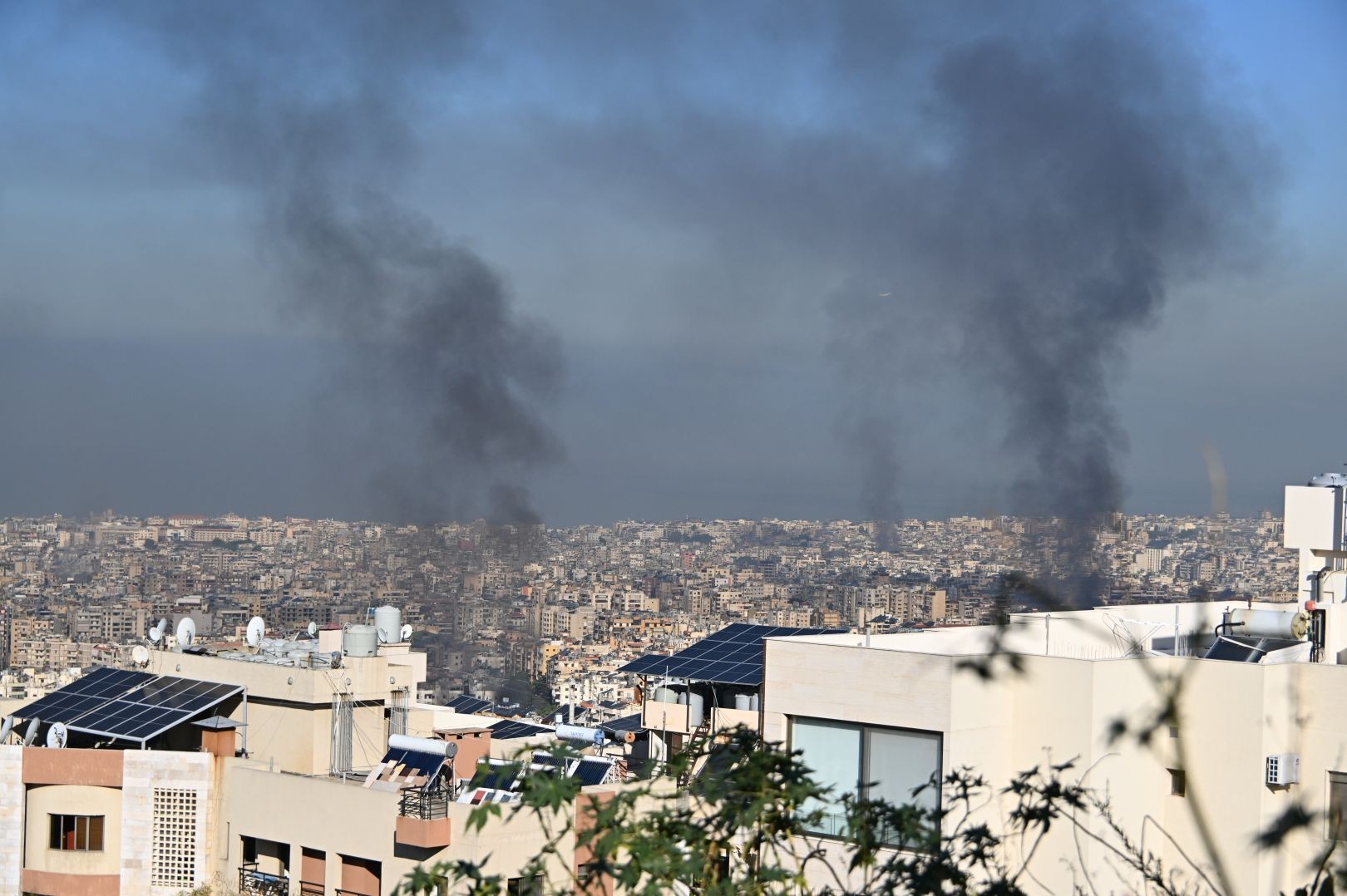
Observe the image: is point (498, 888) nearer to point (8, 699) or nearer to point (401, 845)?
point (401, 845)

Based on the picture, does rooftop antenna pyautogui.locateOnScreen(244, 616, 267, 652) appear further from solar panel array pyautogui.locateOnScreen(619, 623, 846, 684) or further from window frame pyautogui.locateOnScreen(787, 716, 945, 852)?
window frame pyautogui.locateOnScreen(787, 716, 945, 852)

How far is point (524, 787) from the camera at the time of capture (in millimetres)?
4844

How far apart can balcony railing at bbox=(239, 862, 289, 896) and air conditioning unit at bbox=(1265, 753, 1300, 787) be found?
34.2 feet

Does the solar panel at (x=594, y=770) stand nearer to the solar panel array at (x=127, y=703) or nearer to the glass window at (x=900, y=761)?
the solar panel array at (x=127, y=703)

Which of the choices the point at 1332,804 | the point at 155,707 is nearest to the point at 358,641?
the point at 155,707

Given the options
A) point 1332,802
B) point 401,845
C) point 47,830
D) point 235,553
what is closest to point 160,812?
point 47,830

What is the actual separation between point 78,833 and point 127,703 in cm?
187

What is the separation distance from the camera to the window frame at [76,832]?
17.3 metres

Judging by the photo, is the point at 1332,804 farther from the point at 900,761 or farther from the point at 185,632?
the point at 185,632

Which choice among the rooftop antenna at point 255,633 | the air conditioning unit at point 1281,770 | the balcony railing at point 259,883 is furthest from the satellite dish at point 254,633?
the air conditioning unit at point 1281,770

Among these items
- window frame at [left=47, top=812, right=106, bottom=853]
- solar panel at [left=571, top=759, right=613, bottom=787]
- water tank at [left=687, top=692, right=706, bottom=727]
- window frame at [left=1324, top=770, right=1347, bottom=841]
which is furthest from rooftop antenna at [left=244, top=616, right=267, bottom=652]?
window frame at [left=1324, top=770, right=1347, bottom=841]

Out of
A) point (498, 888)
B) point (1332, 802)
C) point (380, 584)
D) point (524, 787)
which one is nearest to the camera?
point (524, 787)

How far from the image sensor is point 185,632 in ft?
71.3

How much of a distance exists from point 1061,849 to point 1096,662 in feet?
4.04
